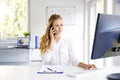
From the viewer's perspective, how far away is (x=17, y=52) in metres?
5.34

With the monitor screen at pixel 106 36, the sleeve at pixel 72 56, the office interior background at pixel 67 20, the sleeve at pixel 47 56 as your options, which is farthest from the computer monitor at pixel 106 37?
the office interior background at pixel 67 20

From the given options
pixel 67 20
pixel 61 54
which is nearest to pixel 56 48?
pixel 61 54

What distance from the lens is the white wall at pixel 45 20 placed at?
542 cm

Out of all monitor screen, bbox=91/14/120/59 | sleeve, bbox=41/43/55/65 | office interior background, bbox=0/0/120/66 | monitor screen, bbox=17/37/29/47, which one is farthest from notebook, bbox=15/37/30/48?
monitor screen, bbox=91/14/120/59

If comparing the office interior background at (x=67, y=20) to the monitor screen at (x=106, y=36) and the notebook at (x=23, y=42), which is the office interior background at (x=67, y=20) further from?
the monitor screen at (x=106, y=36)

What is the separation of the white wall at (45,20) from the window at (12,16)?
25 centimetres

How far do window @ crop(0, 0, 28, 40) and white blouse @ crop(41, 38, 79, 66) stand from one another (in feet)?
10.8

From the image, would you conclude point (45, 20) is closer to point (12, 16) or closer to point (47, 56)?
point (12, 16)

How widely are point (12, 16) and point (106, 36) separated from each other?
14.8 feet

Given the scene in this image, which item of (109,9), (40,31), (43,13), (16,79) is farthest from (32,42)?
(16,79)

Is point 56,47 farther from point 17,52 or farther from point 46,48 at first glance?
point 17,52

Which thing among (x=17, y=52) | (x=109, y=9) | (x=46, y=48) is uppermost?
(x=109, y=9)

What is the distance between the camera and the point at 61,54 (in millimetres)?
2414

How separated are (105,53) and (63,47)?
100 centimetres
